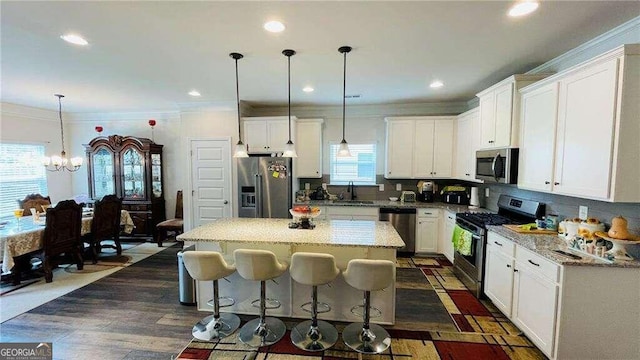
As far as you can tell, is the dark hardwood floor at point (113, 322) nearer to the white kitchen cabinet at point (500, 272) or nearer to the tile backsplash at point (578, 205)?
the white kitchen cabinet at point (500, 272)

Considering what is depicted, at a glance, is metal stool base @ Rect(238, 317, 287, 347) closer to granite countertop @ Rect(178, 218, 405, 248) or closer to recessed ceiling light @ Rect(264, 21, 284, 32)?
granite countertop @ Rect(178, 218, 405, 248)

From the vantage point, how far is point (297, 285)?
9.56 feet

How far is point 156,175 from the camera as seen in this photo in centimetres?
588

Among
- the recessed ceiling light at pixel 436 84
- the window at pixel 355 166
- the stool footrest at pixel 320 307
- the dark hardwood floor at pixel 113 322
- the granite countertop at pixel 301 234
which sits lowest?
the dark hardwood floor at pixel 113 322

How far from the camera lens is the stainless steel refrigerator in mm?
4812

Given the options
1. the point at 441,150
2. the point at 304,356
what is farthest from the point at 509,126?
the point at 304,356

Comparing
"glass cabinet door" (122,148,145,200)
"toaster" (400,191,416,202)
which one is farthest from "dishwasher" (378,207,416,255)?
"glass cabinet door" (122,148,145,200)

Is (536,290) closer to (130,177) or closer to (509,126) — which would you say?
(509,126)

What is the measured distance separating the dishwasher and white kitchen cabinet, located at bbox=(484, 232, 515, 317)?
5.08 feet

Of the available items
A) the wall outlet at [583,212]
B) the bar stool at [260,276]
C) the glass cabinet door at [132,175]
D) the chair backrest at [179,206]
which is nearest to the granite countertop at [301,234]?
the bar stool at [260,276]

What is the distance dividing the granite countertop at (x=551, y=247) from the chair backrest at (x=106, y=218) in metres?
5.56

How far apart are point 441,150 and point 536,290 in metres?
2.95

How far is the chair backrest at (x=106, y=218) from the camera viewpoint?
4.52 m

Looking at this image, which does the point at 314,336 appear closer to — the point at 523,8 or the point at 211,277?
the point at 211,277
